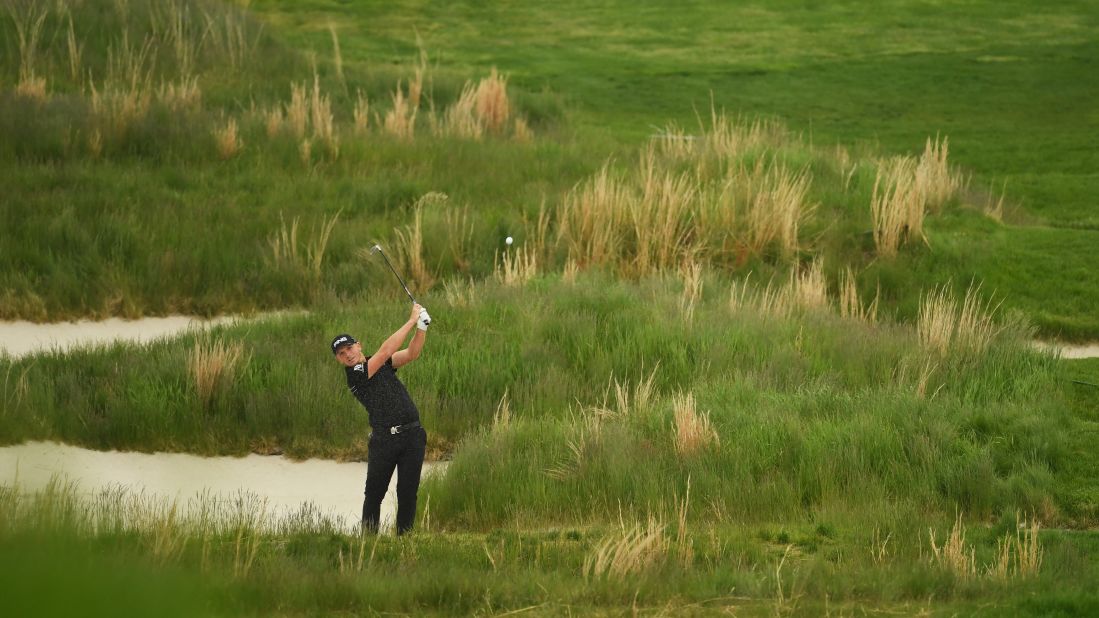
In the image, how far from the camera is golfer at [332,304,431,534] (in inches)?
320

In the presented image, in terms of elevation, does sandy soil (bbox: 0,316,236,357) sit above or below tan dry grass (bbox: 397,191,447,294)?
below

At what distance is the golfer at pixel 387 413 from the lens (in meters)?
8.12

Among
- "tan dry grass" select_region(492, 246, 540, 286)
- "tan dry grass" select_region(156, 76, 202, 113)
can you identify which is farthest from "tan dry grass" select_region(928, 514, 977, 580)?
"tan dry grass" select_region(156, 76, 202, 113)

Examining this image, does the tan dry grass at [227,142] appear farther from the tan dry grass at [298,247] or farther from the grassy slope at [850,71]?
the grassy slope at [850,71]

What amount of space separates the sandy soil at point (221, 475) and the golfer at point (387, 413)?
4.99 feet

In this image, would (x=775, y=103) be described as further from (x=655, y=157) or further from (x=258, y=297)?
(x=258, y=297)

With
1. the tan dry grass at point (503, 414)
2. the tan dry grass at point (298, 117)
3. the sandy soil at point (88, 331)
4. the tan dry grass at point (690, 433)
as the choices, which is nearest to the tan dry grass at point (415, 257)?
the sandy soil at point (88, 331)

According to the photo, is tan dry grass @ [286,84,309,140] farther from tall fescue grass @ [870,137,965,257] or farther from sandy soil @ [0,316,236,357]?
tall fescue grass @ [870,137,965,257]

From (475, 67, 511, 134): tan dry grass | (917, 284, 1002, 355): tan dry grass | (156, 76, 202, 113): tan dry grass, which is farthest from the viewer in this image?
(475, 67, 511, 134): tan dry grass

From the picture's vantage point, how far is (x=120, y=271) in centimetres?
1552

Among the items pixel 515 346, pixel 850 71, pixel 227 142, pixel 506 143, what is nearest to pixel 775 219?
pixel 515 346

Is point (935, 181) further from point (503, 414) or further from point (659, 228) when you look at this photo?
point (503, 414)

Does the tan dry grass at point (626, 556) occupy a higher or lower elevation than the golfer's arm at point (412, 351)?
lower

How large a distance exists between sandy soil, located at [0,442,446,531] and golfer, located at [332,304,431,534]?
1.52m
